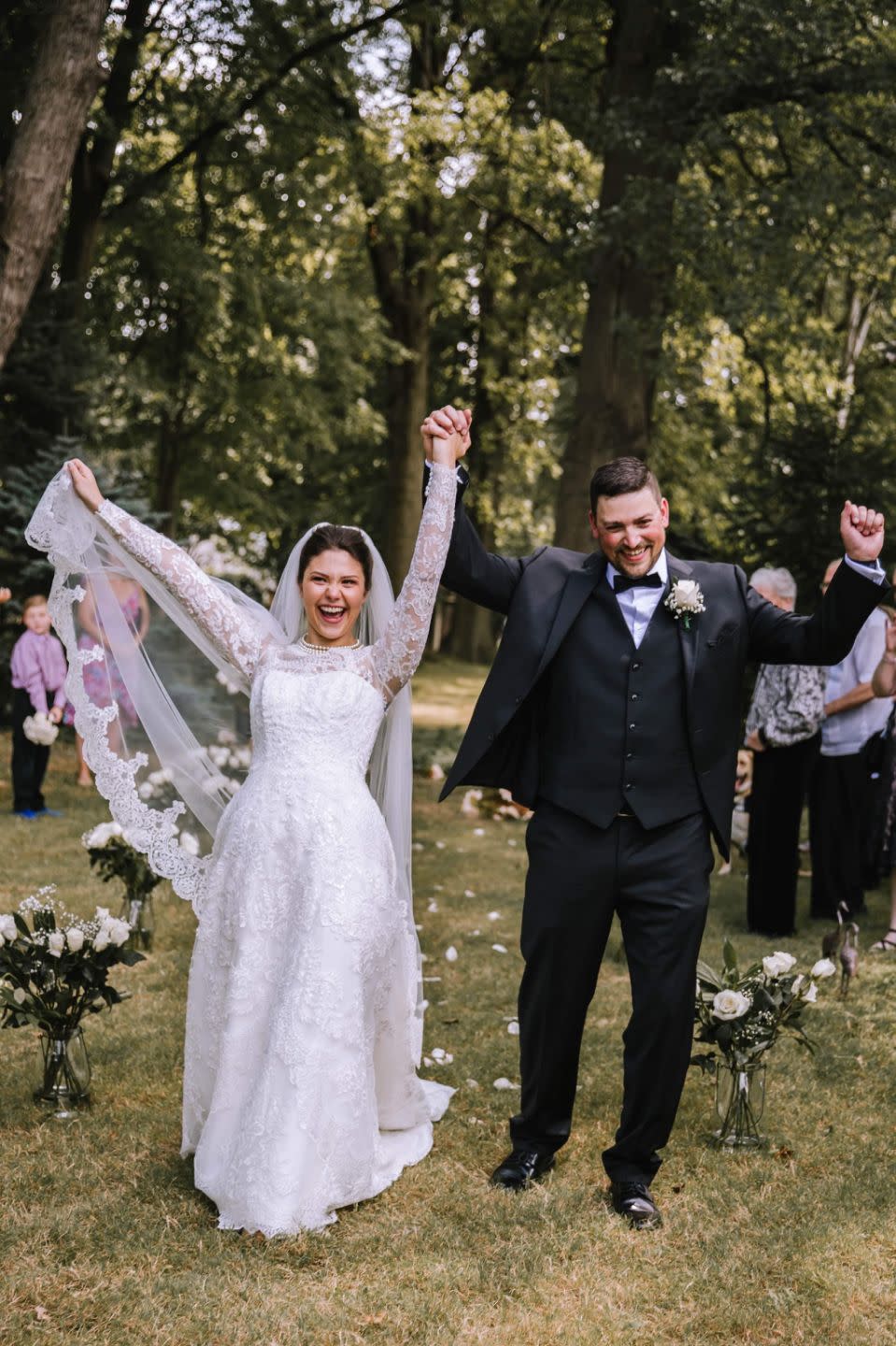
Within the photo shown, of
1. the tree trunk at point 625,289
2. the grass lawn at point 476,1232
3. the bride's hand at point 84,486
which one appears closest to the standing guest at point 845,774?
the grass lawn at point 476,1232

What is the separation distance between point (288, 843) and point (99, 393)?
12778mm

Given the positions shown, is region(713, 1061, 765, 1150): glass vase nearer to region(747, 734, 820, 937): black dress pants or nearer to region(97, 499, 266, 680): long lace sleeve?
region(97, 499, 266, 680): long lace sleeve

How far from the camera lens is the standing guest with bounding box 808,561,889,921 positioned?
350 inches

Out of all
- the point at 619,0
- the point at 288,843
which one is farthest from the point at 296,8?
the point at 288,843

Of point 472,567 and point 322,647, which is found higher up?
point 472,567

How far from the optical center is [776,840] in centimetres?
872

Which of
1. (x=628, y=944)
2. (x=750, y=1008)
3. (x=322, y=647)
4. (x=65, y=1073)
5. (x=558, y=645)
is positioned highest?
(x=558, y=645)

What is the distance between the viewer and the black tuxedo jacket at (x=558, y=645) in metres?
4.40

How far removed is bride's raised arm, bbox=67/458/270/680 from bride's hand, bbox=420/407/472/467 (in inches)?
43.1

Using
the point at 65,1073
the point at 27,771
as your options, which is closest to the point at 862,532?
the point at 65,1073

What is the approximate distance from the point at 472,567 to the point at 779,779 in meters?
4.80

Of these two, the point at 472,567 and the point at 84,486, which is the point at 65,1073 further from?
the point at 472,567

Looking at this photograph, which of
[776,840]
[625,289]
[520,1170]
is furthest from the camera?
[625,289]

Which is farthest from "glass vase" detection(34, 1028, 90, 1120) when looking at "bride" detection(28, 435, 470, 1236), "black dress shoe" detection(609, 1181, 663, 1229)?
"black dress shoe" detection(609, 1181, 663, 1229)
